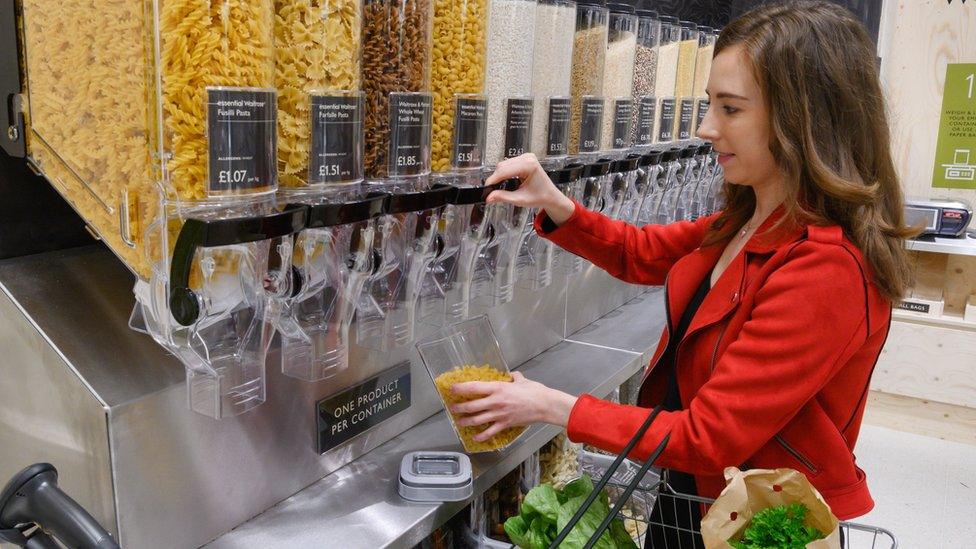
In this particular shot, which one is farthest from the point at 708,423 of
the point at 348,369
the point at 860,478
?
the point at 348,369

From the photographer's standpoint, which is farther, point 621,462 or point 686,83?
point 686,83

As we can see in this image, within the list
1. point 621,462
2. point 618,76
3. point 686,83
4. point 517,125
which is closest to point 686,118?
point 686,83

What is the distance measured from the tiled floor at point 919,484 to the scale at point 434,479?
207 centimetres

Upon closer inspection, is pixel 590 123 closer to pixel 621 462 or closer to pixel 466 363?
pixel 466 363

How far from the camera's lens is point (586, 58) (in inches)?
63.2

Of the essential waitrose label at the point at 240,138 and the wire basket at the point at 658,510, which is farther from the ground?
the essential waitrose label at the point at 240,138

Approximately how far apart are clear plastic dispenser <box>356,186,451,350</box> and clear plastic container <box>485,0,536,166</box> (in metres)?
0.21

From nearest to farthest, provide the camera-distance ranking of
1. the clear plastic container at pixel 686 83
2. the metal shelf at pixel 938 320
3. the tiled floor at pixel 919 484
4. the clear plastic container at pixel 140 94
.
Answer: the clear plastic container at pixel 140 94, the clear plastic container at pixel 686 83, the tiled floor at pixel 919 484, the metal shelf at pixel 938 320

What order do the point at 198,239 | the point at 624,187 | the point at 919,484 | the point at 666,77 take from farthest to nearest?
the point at 919,484
the point at 666,77
the point at 624,187
the point at 198,239

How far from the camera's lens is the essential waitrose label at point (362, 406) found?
4.32 feet

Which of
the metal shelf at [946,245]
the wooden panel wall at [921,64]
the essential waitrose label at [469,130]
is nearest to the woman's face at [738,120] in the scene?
the essential waitrose label at [469,130]

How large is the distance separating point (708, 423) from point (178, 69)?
93 cm

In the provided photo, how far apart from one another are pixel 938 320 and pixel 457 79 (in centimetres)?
346

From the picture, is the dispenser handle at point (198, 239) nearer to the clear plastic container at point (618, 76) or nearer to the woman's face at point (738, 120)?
the woman's face at point (738, 120)
